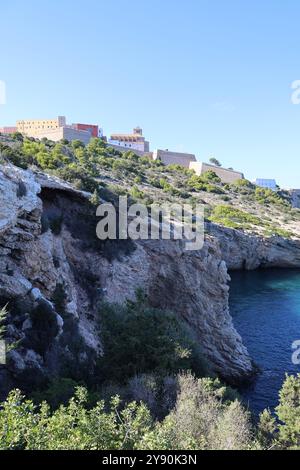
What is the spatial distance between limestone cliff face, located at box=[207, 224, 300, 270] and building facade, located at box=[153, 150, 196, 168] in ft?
150

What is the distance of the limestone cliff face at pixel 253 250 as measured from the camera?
1891 inches

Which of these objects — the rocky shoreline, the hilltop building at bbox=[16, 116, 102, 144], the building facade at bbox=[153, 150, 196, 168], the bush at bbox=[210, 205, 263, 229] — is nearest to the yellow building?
the hilltop building at bbox=[16, 116, 102, 144]

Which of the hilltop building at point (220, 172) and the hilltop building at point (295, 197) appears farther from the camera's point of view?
the hilltop building at point (295, 197)

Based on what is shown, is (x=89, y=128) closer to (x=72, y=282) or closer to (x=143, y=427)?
(x=72, y=282)

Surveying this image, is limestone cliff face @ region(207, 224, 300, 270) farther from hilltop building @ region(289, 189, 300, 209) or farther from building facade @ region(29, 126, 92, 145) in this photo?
hilltop building @ region(289, 189, 300, 209)

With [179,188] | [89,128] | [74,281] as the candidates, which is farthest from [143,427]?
[89,128]

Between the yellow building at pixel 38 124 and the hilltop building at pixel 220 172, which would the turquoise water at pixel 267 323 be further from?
the yellow building at pixel 38 124

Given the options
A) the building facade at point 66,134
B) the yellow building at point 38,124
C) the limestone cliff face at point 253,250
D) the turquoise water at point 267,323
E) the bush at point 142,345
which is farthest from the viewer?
the yellow building at point 38,124

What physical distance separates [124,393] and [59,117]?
93864 mm

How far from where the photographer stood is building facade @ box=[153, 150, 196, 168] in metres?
92.8

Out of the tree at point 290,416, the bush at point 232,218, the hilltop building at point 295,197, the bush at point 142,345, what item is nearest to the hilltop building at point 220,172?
the hilltop building at point 295,197

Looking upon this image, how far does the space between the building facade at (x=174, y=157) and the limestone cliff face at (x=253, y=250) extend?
45712mm

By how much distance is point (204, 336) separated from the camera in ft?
75.2
